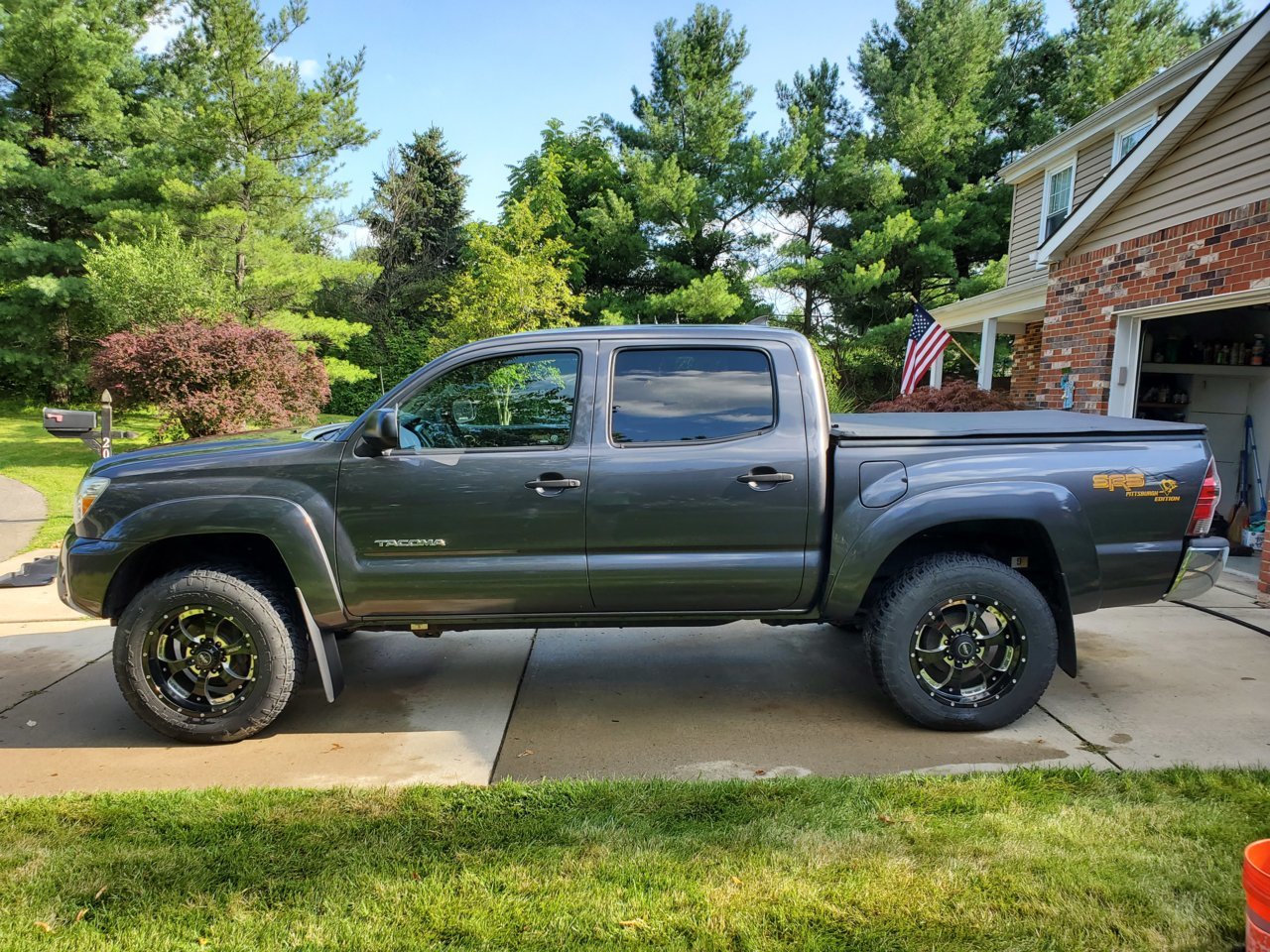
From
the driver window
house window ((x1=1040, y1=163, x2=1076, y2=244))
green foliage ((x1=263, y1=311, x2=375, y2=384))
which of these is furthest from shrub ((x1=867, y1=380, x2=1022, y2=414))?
green foliage ((x1=263, y1=311, x2=375, y2=384))

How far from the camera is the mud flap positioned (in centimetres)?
362

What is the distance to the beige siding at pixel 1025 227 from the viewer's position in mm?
15094

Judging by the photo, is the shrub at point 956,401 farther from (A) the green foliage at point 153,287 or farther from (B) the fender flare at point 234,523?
(A) the green foliage at point 153,287

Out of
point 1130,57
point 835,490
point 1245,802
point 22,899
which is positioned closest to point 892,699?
point 835,490

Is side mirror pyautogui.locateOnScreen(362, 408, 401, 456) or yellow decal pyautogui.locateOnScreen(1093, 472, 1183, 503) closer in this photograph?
side mirror pyautogui.locateOnScreen(362, 408, 401, 456)

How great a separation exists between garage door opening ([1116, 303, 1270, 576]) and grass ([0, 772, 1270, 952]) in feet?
22.7

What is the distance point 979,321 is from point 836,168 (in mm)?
12370

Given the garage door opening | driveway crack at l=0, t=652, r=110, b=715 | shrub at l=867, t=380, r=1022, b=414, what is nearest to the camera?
driveway crack at l=0, t=652, r=110, b=715

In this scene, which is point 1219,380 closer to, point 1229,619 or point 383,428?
point 1229,619

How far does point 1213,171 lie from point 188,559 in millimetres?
8463

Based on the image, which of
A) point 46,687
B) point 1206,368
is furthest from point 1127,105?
point 46,687

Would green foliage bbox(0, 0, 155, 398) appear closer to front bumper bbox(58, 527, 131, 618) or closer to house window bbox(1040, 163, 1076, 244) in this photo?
front bumper bbox(58, 527, 131, 618)

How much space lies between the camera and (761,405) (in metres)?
3.69

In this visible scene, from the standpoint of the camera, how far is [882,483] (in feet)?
11.7
